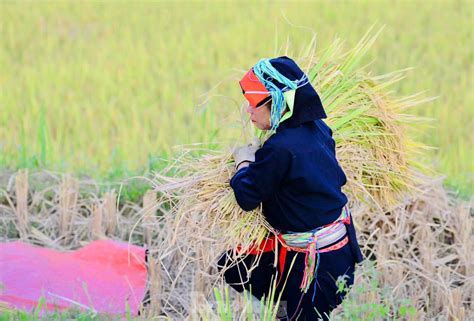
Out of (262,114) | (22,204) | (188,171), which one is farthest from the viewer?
(22,204)

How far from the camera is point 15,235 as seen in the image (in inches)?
162

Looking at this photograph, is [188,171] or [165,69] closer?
[188,171]

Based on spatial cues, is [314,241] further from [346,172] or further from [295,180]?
[346,172]

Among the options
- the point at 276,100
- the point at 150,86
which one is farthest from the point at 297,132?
the point at 150,86

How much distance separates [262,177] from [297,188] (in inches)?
5.3

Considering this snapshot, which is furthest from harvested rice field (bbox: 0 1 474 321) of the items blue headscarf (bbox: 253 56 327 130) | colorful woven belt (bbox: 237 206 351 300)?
blue headscarf (bbox: 253 56 327 130)

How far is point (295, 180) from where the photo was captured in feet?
9.30

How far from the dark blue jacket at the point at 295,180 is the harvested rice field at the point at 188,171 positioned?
0.53ft

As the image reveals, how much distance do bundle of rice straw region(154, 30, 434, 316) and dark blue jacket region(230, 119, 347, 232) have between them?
15cm

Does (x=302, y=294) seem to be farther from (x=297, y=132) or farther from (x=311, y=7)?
(x=311, y=7)

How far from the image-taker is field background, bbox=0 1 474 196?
5.07 meters

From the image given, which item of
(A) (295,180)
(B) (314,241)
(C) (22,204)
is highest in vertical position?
(A) (295,180)

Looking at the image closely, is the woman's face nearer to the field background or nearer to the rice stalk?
the field background

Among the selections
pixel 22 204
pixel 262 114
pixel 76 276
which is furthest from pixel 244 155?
pixel 22 204
